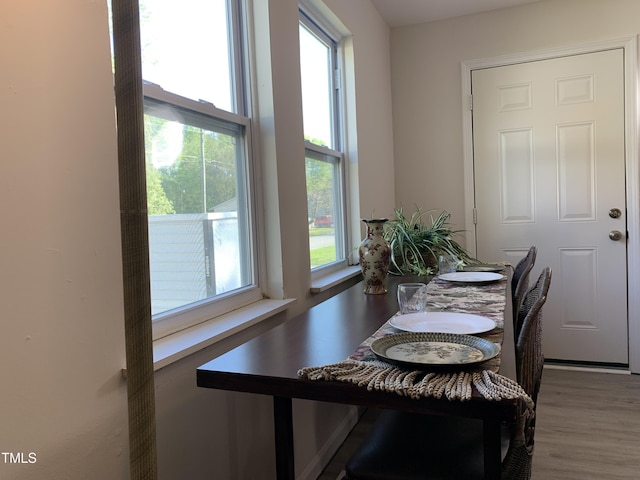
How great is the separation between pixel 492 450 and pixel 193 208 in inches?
39.6

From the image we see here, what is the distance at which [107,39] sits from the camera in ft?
3.17

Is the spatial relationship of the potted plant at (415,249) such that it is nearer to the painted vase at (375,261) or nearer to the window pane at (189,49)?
the painted vase at (375,261)

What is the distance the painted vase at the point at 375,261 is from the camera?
6.00ft

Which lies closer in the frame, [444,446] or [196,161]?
[444,446]

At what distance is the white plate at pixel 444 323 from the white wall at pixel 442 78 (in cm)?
223

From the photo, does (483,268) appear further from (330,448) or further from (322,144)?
(330,448)

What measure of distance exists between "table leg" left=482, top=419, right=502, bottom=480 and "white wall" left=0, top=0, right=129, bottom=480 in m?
0.76

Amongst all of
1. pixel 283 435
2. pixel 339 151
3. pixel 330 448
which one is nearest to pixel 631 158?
pixel 339 151

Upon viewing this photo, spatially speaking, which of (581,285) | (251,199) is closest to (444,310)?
(251,199)

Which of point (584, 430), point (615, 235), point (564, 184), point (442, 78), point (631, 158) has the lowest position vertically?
point (584, 430)

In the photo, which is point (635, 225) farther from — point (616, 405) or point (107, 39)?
point (107, 39)

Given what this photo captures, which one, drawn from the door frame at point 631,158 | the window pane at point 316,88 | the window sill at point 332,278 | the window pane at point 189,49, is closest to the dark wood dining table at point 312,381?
the window sill at point 332,278

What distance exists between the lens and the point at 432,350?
1008 millimetres

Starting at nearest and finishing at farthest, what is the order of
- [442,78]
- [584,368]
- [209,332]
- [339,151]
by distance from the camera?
[209,332] < [339,151] < [584,368] < [442,78]
